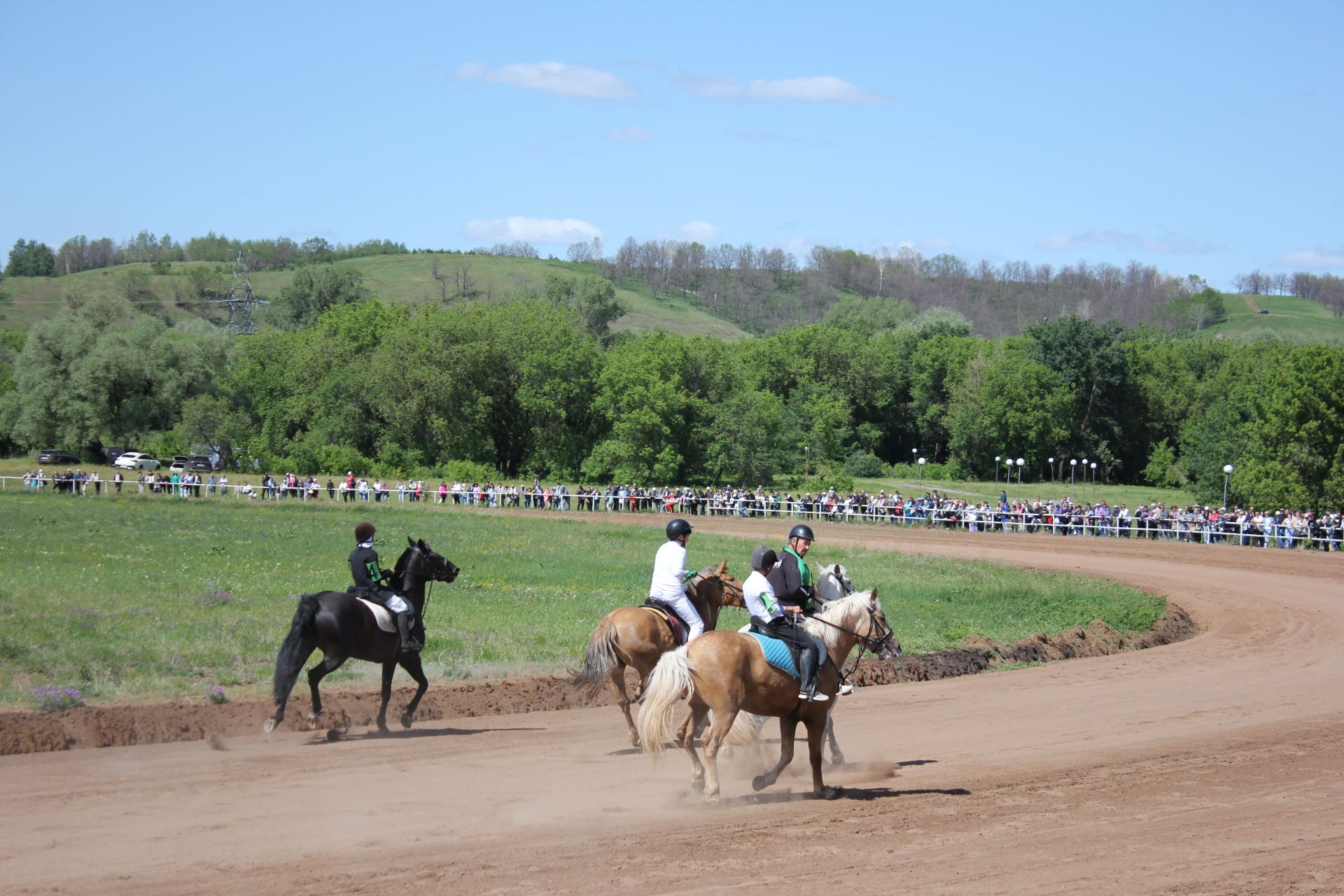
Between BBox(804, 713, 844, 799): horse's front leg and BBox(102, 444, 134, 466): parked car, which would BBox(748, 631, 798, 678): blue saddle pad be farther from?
BBox(102, 444, 134, 466): parked car

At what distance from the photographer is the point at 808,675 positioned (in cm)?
1096

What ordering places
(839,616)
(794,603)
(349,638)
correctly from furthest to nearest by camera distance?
1. (349,638)
2. (839,616)
3. (794,603)

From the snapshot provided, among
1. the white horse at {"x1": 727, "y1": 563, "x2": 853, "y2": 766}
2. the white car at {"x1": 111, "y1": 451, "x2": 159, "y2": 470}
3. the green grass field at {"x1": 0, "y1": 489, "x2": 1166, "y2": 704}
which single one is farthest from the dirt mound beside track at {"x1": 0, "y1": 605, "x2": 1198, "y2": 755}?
the white car at {"x1": 111, "y1": 451, "x2": 159, "y2": 470}

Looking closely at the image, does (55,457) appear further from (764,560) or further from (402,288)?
(402,288)

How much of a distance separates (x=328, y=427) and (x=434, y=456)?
883 cm

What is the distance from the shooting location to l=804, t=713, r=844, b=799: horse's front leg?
428 inches

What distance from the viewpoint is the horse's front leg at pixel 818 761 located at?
10.9 meters

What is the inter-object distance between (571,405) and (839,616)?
71.9 m

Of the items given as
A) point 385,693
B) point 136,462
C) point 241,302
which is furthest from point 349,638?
point 241,302

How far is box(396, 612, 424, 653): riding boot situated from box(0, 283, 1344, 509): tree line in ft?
177

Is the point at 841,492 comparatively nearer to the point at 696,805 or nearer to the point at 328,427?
the point at 328,427

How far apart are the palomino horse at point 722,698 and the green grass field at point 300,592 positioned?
701cm

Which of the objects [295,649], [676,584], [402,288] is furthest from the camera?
[402,288]

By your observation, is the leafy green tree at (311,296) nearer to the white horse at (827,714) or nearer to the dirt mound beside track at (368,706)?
the dirt mound beside track at (368,706)
